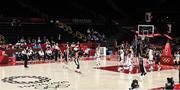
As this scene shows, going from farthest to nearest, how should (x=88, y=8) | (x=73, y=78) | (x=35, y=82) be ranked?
(x=88, y=8) < (x=73, y=78) < (x=35, y=82)

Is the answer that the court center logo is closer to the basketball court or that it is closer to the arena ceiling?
the basketball court

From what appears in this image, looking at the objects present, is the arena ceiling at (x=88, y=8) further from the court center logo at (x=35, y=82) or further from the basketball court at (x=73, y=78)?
the court center logo at (x=35, y=82)

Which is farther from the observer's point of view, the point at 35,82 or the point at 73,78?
the point at 73,78

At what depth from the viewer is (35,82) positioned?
19.5 meters

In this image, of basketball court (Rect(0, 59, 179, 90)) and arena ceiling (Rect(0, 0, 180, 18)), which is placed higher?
arena ceiling (Rect(0, 0, 180, 18))

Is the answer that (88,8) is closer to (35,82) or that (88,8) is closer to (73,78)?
(73,78)

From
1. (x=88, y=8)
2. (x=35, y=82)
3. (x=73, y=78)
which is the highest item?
(x=88, y=8)

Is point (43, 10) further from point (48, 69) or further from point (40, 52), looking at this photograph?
point (48, 69)

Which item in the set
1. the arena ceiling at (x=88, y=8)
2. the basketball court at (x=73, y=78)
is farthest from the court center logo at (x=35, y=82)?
the arena ceiling at (x=88, y=8)

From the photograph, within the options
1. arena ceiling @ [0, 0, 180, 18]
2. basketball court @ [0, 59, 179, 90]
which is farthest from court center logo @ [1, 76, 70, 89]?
arena ceiling @ [0, 0, 180, 18]

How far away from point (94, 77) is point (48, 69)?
16.1 ft

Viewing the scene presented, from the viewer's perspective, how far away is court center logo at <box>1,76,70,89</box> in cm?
1823

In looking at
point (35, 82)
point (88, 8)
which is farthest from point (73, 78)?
point (88, 8)

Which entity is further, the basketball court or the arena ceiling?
the arena ceiling
